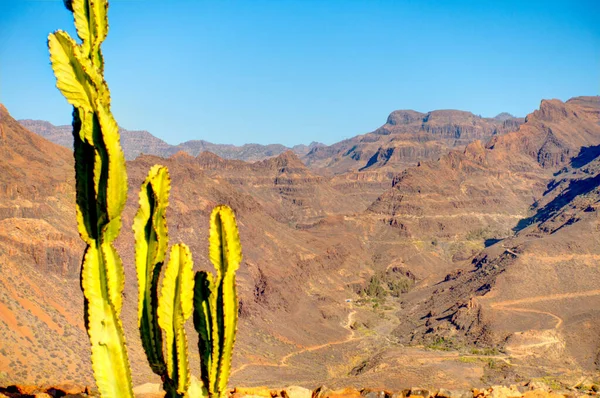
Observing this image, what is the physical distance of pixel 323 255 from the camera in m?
79.8

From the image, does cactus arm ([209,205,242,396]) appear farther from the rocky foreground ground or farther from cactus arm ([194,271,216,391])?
the rocky foreground ground

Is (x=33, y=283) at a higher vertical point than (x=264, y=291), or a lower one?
higher

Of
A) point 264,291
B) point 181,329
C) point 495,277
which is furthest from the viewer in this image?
point 495,277

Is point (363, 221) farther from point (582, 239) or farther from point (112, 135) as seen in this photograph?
point (112, 135)

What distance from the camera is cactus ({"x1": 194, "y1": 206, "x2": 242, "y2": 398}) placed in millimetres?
8977

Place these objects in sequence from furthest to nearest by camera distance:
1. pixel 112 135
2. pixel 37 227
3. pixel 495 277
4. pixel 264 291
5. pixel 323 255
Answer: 1. pixel 323 255
2. pixel 495 277
3. pixel 264 291
4. pixel 37 227
5. pixel 112 135

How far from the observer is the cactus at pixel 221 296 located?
8977 mm

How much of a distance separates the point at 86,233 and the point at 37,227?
40.0 m

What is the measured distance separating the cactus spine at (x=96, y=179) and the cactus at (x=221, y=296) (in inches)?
56.2

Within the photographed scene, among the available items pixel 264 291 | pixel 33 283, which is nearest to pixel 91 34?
pixel 33 283

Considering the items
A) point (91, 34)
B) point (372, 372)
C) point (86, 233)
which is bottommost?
point (372, 372)

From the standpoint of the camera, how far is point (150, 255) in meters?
8.79

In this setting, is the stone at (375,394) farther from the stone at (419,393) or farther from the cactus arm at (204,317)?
the cactus arm at (204,317)

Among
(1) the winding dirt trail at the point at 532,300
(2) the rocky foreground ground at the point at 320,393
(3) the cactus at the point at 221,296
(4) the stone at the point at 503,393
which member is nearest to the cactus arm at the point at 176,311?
(3) the cactus at the point at 221,296
